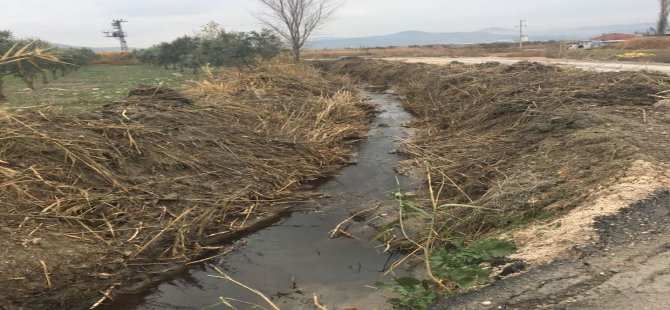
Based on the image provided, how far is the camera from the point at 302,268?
195 inches

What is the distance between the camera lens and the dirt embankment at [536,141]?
505 centimetres

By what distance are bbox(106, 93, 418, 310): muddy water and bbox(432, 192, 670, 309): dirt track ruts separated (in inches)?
47.2

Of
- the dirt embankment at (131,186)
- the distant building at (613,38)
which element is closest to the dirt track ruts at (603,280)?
the dirt embankment at (131,186)

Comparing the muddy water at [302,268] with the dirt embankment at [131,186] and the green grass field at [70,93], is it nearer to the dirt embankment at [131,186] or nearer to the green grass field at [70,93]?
the dirt embankment at [131,186]

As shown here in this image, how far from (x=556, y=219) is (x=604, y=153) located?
1.94m

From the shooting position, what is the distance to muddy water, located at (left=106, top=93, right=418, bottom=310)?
14.3 ft

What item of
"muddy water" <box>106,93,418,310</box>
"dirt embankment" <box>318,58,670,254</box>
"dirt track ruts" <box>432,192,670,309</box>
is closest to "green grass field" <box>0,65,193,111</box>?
"muddy water" <box>106,93,418,310</box>

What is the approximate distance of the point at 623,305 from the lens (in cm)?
274

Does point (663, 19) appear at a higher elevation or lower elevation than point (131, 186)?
higher

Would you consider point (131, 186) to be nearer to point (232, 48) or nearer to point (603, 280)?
point (603, 280)

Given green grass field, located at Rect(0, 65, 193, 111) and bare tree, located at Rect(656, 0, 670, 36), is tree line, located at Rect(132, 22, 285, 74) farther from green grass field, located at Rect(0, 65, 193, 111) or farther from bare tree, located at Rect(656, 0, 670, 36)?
bare tree, located at Rect(656, 0, 670, 36)

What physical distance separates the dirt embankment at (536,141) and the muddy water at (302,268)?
1.06 m

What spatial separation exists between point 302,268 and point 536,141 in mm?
4606

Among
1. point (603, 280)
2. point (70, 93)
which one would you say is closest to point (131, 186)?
point (603, 280)
